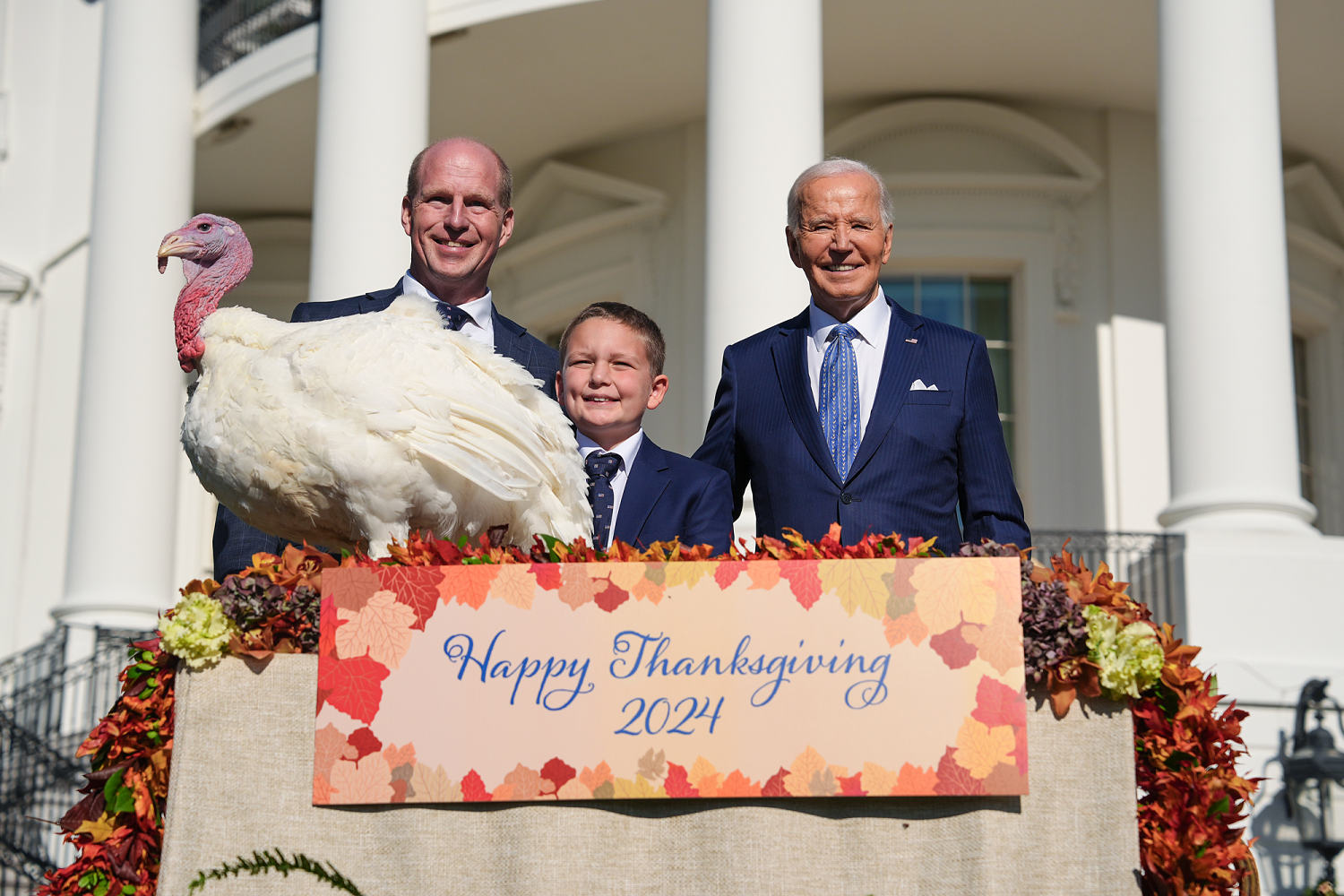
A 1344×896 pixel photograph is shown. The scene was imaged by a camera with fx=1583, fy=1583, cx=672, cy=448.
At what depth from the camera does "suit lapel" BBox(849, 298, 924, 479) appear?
3643 mm

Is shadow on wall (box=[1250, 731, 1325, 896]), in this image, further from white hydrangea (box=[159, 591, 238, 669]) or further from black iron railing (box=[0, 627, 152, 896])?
white hydrangea (box=[159, 591, 238, 669])

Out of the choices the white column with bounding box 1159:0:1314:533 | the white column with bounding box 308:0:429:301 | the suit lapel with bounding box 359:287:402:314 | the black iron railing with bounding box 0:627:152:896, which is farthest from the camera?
the black iron railing with bounding box 0:627:152:896

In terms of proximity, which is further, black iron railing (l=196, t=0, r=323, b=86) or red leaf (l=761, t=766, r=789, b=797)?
black iron railing (l=196, t=0, r=323, b=86)

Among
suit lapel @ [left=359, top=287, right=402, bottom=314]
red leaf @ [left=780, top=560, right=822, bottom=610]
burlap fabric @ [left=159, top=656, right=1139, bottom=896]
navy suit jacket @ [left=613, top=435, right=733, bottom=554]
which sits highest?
suit lapel @ [left=359, top=287, right=402, bottom=314]

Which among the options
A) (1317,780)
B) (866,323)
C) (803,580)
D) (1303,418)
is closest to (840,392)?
(866,323)

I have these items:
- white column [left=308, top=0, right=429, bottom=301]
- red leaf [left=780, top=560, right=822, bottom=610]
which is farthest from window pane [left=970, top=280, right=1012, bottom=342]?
red leaf [left=780, top=560, right=822, bottom=610]

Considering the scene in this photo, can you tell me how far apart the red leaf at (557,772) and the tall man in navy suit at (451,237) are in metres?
1.28

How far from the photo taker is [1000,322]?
15.2 metres

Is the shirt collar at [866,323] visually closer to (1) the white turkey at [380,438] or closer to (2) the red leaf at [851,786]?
(1) the white turkey at [380,438]

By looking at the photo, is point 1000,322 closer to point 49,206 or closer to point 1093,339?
point 1093,339

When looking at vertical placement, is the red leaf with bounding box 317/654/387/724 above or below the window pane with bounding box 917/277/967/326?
below

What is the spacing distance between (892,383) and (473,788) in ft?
4.89

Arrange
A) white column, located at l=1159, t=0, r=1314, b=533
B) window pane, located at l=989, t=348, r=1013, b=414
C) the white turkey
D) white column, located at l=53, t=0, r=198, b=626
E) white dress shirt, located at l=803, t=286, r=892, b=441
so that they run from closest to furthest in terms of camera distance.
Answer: the white turkey → white dress shirt, located at l=803, t=286, r=892, b=441 → white column, located at l=1159, t=0, r=1314, b=533 → white column, located at l=53, t=0, r=198, b=626 → window pane, located at l=989, t=348, r=1013, b=414

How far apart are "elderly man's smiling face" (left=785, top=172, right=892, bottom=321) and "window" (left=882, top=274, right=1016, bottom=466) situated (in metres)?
11.4
